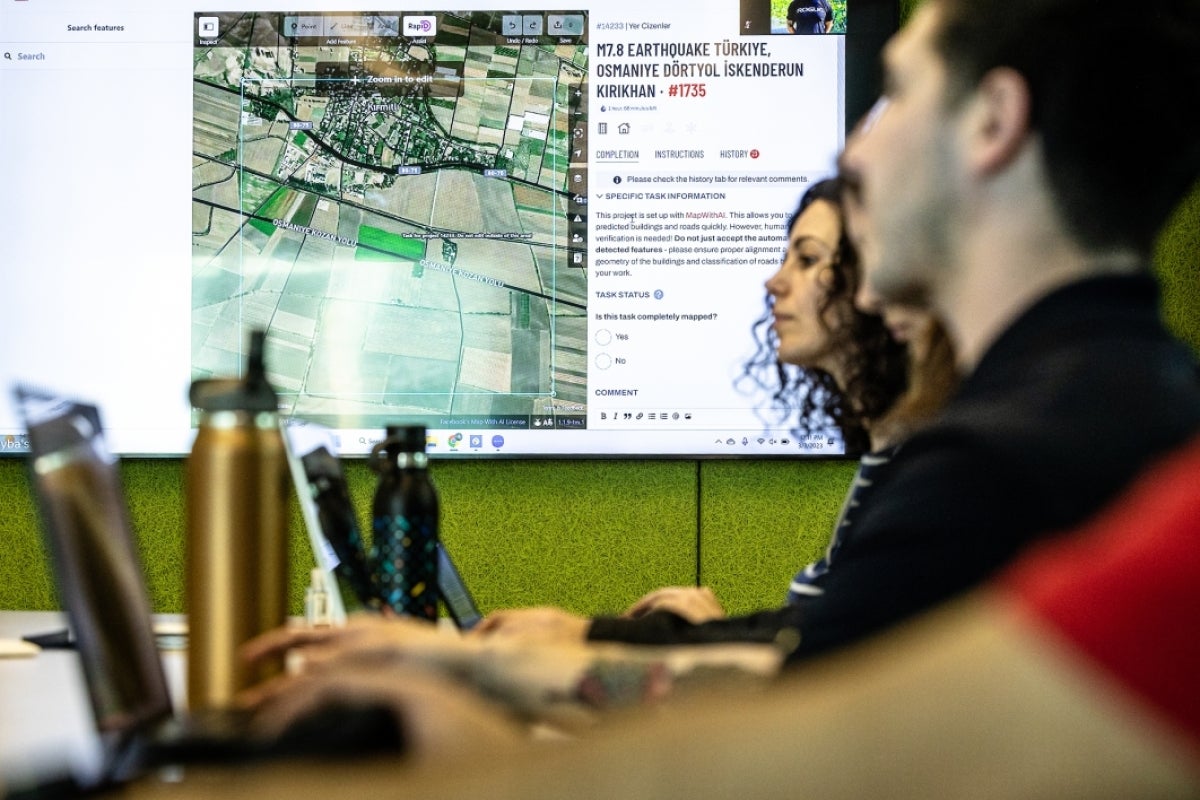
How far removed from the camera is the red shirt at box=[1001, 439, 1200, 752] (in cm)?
31

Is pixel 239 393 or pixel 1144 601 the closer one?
pixel 1144 601

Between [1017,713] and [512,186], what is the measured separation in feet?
8.12

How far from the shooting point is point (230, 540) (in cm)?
89

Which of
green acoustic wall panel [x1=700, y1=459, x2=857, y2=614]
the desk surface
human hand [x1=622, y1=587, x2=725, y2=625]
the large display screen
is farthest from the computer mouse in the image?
green acoustic wall panel [x1=700, y1=459, x2=857, y2=614]

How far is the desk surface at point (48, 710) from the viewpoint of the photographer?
0.95 meters

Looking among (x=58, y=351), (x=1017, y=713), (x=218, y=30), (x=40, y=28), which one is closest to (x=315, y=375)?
(x=58, y=351)

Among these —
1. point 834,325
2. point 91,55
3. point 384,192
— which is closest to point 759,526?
point 834,325

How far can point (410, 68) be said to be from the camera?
2.72 metres

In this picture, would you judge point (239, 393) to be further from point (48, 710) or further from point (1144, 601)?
point (1144, 601)

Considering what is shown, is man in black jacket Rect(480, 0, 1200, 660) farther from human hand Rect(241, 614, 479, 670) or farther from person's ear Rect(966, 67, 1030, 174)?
human hand Rect(241, 614, 479, 670)

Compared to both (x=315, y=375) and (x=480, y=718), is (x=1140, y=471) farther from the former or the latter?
(x=315, y=375)

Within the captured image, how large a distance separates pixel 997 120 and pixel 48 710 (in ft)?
3.33

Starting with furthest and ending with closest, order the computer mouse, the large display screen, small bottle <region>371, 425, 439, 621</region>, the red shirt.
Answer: the large display screen < small bottle <region>371, 425, 439, 621</region> < the computer mouse < the red shirt

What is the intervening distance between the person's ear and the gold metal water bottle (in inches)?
23.4
